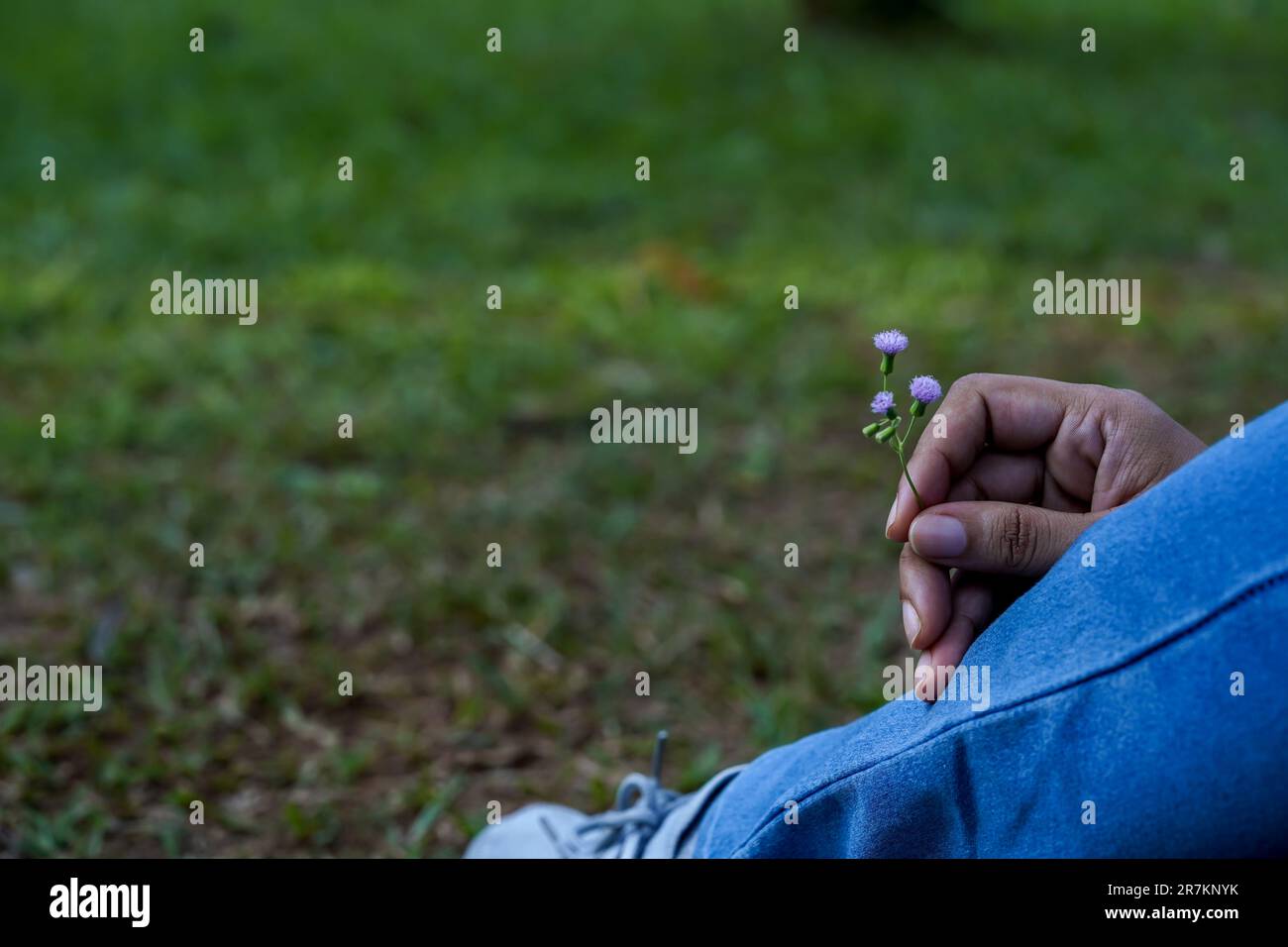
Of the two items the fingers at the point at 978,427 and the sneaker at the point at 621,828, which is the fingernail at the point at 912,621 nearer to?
the fingers at the point at 978,427

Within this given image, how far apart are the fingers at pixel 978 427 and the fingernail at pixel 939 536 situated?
46 millimetres

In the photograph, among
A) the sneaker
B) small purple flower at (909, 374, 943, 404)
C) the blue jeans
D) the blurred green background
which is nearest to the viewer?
Answer: the blue jeans

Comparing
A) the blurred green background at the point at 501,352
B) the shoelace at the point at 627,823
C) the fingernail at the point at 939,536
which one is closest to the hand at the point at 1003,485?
the fingernail at the point at 939,536

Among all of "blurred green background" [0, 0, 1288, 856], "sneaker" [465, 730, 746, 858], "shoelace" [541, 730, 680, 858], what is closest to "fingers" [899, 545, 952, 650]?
"sneaker" [465, 730, 746, 858]

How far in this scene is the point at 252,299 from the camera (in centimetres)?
367

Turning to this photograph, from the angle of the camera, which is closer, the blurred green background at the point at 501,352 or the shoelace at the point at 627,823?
the shoelace at the point at 627,823

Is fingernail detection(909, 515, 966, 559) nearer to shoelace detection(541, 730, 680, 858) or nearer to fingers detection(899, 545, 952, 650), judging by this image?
fingers detection(899, 545, 952, 650)

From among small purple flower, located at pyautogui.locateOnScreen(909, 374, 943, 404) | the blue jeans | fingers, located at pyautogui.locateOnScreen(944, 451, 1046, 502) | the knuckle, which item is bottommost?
the blue jeans

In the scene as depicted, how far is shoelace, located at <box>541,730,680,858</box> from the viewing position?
143 cm

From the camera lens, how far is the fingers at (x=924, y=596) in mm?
989

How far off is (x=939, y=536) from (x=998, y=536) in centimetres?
5

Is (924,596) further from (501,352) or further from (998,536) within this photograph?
(501,352)

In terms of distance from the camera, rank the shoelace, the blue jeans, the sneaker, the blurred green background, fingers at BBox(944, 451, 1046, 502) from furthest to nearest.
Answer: the blurred green background < the shoelace < the sneaker < fingers at BBox(944, 451, 1046, 502) < the blue jeans

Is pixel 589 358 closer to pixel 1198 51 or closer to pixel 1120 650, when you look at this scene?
pixel 1120 650
